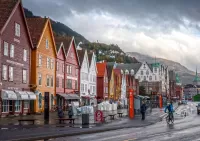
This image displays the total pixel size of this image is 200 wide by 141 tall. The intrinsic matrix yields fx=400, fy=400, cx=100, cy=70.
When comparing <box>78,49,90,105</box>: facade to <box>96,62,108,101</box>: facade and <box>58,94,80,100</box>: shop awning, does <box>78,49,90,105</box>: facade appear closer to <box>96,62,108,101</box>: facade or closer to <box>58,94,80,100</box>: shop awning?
<box>58,94,80,100</box>: shop awning

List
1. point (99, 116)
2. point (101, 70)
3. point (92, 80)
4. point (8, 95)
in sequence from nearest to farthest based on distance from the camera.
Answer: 1. point (99, 116)
2. point (8, 95)
3. point (92, 80)
4. point (101, 70)

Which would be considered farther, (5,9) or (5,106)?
(5,9)

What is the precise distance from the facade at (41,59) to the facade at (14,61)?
157 cm

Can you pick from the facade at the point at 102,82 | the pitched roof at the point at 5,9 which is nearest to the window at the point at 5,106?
the pitched roof at the point at 5,9

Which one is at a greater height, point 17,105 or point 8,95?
point 8,95

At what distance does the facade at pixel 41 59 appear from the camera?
5875 cm

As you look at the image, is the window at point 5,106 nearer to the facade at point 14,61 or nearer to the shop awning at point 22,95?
the facade at point 14,61

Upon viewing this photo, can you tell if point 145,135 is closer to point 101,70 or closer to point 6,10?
point 6,10

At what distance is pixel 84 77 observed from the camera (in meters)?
86.2

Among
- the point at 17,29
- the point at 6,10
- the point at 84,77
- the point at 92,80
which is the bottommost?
the point at 92,80

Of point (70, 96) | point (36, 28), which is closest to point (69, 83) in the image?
point (70, 96)

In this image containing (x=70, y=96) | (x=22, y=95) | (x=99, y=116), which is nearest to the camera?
(x=99, y=116)

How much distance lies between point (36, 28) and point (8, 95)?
1629 centimetres

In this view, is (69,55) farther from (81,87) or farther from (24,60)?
(24,60)
